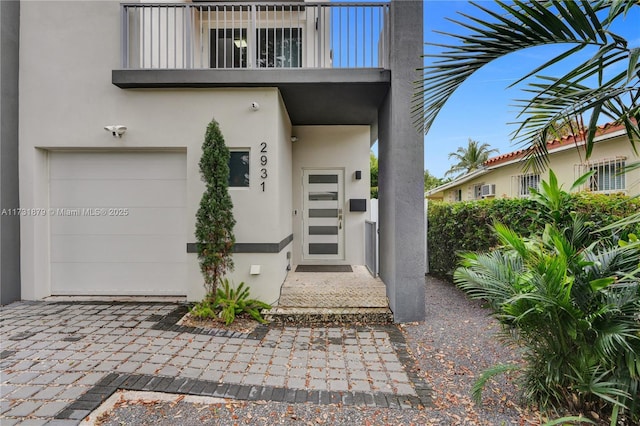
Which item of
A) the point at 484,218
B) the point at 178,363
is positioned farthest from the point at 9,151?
the point at 484,218

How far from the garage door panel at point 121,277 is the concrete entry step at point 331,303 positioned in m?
1.78

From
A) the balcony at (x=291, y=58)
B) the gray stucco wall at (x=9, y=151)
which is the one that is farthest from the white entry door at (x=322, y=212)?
the gray stucco wall at (x=9, y=151)

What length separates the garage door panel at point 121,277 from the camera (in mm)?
4945

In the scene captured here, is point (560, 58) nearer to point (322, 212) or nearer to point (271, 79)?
point (271, 79)

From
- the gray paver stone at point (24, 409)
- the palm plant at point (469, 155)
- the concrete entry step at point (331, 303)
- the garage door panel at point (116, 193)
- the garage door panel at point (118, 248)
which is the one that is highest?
the palm plant at point (469, 155)

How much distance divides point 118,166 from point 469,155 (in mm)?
26832

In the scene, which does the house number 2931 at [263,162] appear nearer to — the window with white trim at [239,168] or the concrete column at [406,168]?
the window with white trim at [239,168]

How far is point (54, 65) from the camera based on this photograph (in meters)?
4.67

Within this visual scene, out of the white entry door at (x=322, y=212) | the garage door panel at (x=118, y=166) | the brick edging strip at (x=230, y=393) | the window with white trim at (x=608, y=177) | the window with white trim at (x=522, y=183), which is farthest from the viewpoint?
the window with white trim at (x=522, y=183)

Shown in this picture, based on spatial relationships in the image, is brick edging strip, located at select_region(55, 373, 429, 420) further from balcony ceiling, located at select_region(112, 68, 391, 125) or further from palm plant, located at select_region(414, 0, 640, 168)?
balcony ceiling, located at select_region(112, 68, 391, 125)

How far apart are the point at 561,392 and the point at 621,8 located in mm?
2648

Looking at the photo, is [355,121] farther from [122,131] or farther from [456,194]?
[456,194]

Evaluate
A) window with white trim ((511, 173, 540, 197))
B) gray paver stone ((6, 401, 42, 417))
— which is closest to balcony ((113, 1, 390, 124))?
gray paver stone ((6, 401, 42, 417))

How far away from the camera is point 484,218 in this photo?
5168mm
